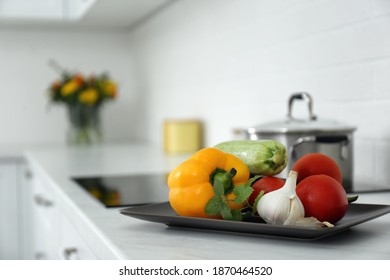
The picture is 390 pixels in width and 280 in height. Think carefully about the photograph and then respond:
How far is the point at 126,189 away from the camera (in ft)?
4.72

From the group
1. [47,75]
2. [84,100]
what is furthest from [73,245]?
[47,75]

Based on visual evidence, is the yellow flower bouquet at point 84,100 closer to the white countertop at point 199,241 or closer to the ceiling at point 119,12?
the ceiling at point 119,12

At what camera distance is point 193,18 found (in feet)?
8.20

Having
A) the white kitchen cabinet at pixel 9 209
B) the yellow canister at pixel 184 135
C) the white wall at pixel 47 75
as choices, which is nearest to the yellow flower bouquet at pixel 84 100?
the white wall at pixel 47 75

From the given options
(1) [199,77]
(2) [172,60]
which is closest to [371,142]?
(1) [199,77]

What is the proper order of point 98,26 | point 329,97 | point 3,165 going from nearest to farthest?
point 329,97
point 3,165
point 98,26

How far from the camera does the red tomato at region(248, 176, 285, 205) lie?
32.6 inches

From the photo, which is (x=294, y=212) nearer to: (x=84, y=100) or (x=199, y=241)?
(x=199, y=241)

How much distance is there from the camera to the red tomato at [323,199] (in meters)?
0.78

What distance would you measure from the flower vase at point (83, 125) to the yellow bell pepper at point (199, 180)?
92.9 inches

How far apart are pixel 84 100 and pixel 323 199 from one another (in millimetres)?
2424

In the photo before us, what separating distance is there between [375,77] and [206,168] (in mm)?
651
